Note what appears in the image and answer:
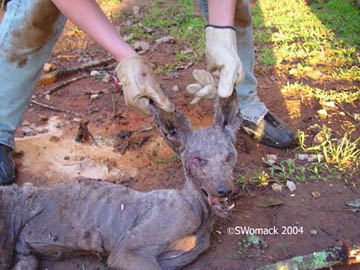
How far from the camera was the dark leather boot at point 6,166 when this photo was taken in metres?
3.57

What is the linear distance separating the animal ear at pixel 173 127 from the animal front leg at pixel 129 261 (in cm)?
90

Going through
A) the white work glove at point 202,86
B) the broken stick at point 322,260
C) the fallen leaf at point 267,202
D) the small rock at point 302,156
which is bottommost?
the small rock at point 302,156

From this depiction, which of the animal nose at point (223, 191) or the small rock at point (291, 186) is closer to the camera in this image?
the animal nose at point (223, 191)

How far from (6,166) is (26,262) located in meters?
1.18

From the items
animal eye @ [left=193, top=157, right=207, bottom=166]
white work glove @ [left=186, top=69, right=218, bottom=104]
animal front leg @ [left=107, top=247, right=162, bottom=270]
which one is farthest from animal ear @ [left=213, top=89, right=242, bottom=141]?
animal front leg @ [left=107, top=247, right=162, bottom=270]

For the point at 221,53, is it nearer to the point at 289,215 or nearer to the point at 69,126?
the point at 289,215

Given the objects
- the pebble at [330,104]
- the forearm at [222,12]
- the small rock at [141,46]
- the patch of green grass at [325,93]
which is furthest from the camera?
the small rock at [141,46]

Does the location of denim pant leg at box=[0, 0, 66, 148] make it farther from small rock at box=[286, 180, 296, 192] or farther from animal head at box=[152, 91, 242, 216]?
small rock at box=[286, 180, 296, 192]

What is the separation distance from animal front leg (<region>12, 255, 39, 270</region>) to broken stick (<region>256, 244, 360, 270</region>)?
1733 mm

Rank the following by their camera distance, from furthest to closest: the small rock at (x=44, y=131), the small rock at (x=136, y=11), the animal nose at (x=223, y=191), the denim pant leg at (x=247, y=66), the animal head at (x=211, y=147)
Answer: the small rock at (x=136, y=11) → the small rock at (x=44, y=131) → the denim pant leg at (x=247, y=66) → the animal head at (x=211, y=147) → the animal nose at (x=223, y=191)

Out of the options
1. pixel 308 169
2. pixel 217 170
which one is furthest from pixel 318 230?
pixel 217 170

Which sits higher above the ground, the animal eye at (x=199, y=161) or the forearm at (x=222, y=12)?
the forearm at (x=222, y=12)

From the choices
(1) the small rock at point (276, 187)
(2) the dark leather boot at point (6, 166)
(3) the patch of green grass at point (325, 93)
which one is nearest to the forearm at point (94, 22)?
(2) the dark leather boot at point (6, 166)

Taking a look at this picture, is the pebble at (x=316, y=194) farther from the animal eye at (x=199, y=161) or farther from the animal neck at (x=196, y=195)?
the animal eye at (x=199, y=161)
